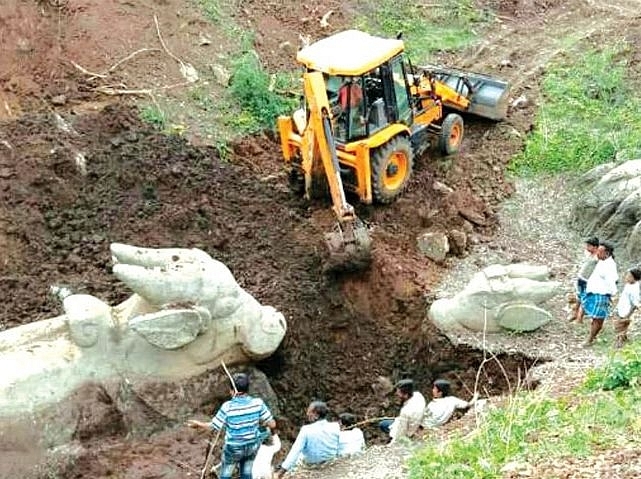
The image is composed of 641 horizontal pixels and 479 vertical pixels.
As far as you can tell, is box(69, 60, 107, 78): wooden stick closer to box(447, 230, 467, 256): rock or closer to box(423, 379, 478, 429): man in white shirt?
box(447, 230, 467, 256): rock

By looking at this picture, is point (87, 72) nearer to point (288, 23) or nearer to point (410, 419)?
point (288, 23)

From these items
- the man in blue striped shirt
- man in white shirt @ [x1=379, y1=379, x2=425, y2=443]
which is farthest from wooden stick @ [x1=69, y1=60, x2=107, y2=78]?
man in white shirt @ [x1=379, y1=379, x2=425, y2=443]

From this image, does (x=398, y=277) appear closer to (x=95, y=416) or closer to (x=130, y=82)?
(x=95, y=416)

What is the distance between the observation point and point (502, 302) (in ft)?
39.9

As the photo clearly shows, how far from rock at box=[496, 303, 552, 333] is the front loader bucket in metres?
5.46

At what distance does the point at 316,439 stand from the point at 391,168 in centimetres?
562

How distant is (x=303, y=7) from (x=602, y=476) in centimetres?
1465

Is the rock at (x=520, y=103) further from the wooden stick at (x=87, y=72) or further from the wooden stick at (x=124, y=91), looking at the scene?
the wooden stick at (x=87, y=72)

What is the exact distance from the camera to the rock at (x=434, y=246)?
13.9 metres

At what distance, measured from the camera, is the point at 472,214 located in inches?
580

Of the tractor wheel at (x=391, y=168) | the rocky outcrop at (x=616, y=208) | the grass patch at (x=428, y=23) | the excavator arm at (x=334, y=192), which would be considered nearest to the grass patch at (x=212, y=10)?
the grass patch at (x=428, y=23)

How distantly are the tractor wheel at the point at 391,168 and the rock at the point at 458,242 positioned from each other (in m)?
1.09

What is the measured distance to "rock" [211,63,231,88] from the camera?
712 inches

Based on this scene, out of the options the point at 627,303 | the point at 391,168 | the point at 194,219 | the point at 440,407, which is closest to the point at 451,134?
the point at 391,168
